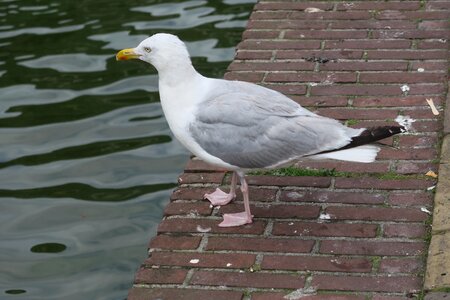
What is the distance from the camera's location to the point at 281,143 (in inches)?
Answer: 165

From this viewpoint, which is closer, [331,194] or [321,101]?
[331,194]

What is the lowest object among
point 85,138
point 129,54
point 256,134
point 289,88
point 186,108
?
point 85,138

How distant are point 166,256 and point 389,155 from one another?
4.37 feet

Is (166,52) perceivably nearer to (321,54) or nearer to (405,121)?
(405,121)

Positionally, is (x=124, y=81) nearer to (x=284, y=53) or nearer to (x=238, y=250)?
(x=284, y=53)

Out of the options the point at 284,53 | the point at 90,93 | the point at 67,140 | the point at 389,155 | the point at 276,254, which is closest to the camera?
the point at 276,254

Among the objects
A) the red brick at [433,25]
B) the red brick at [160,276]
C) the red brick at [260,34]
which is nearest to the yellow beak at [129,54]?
the red brick at [160,276]

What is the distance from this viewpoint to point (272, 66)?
225 inches

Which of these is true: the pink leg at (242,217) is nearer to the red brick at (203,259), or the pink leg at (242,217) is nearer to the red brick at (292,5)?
the red brick at (203,259)

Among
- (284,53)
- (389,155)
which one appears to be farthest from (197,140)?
(284,53)

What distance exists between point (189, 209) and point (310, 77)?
1.45 m

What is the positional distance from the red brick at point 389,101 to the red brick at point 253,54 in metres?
0.82

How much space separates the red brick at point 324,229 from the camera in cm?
414

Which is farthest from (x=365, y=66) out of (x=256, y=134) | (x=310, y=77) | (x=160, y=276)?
(x=160, y=276)
